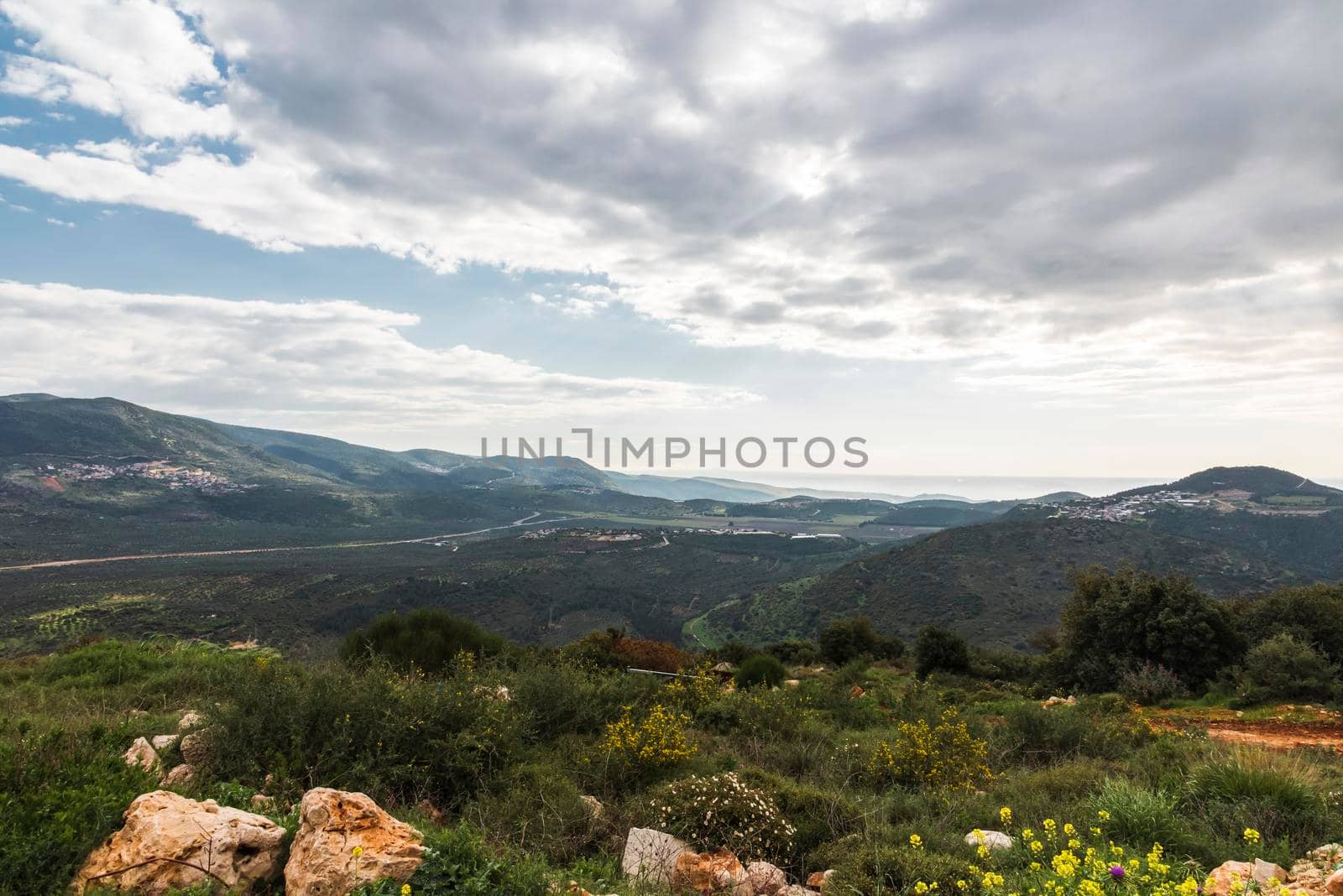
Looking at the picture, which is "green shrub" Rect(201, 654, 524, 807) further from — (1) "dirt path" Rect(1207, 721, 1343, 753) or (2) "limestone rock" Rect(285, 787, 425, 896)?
(1) "dirt path" Rect(1207, 721, 1343, 753)

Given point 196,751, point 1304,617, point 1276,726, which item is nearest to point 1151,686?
point 1276,726

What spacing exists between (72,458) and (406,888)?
559 ft

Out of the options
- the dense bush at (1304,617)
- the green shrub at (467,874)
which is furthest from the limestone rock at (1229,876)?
the dense bush at (1304,617)

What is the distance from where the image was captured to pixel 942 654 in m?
21.2

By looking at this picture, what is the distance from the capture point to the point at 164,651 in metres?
13.8

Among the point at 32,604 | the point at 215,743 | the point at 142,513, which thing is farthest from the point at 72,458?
the point at 215,743

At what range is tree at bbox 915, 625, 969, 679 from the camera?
21.0m

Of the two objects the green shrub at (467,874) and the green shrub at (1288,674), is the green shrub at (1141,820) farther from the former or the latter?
the green shrub at (1288,674)

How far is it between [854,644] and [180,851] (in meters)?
24.6

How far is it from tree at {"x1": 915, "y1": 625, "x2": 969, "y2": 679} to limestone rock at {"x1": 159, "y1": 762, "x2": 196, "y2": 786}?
20.7m

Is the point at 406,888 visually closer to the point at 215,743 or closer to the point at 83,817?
the point at 83,817

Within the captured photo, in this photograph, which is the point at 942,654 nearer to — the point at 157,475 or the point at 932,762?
the point at 932,762

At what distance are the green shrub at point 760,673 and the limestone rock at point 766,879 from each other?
11.6 metres

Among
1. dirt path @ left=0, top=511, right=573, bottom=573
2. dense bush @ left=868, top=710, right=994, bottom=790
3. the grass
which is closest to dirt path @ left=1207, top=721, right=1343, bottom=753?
the grass
